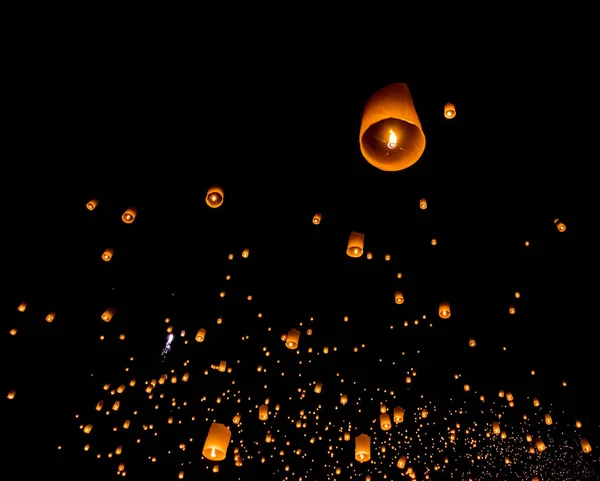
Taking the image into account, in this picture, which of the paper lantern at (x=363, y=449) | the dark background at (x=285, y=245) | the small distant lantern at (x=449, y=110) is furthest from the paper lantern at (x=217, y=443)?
the small distant lantern at (x=449, y=110)

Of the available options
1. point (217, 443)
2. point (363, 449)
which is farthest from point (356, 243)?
point (363, 449)

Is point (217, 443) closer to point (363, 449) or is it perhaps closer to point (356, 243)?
point (363, 449)

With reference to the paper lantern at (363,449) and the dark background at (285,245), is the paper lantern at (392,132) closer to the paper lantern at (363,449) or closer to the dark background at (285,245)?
the dark background at (285,245)

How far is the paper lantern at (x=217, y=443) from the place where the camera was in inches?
168

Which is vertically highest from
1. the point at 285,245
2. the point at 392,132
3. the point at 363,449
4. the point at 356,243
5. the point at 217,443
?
the point at 285,245

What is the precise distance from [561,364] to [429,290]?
121 inches

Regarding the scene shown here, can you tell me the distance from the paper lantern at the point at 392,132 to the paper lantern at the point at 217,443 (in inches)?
134

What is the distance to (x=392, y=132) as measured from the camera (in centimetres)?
209

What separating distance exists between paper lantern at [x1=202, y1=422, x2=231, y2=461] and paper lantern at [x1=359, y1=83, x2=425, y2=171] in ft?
11.1

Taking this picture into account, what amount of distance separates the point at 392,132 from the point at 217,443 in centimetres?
368

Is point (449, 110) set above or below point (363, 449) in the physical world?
above

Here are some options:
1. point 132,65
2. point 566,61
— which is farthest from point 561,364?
point 132,65

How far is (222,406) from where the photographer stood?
9742mm

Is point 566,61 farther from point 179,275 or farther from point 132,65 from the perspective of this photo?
point 179,275
